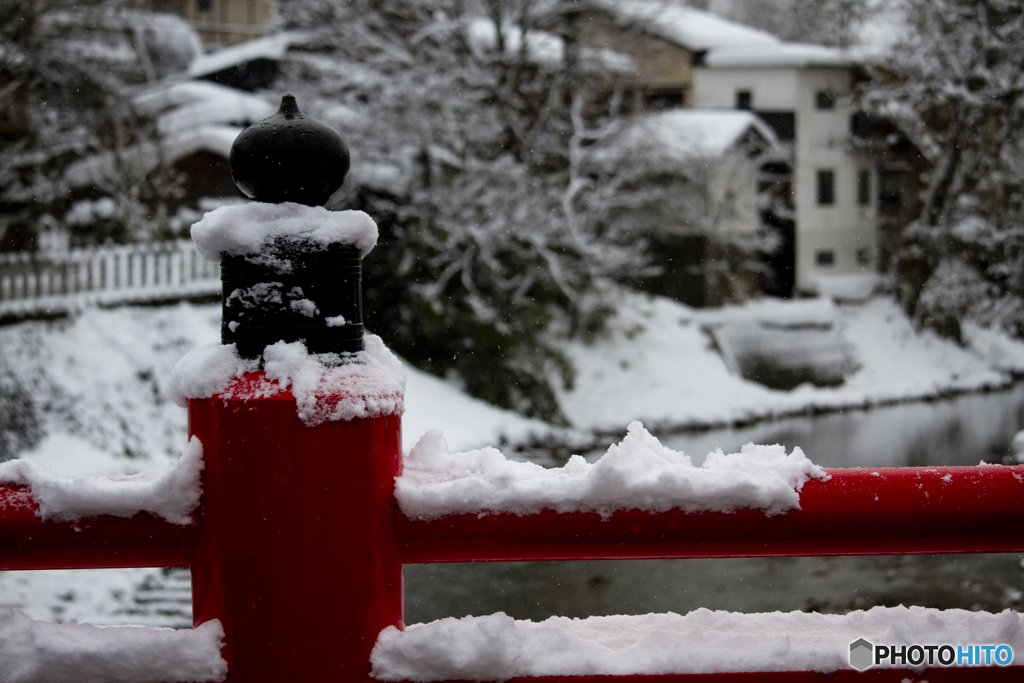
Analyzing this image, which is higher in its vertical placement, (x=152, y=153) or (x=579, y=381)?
(x=152, y=153)

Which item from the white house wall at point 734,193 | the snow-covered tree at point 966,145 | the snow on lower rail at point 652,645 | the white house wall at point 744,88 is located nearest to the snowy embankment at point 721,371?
the snow-covered tree at point 966,145

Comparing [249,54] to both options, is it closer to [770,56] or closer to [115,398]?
[115,398]

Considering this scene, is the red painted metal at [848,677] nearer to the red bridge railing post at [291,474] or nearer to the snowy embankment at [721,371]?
the red bridge railing post at [291,474]

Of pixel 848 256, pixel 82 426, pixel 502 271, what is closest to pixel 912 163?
pixel 848 256

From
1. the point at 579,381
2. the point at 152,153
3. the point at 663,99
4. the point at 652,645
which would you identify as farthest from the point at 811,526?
the point at 663,99

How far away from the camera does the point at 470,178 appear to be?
1106cm

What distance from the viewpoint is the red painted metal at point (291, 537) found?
0.94 m

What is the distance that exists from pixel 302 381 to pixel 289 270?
13cm

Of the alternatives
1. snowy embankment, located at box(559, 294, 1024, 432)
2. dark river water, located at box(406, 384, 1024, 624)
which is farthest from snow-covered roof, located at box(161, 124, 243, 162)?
dark river water, located at box(406, 384, 1024, 624)

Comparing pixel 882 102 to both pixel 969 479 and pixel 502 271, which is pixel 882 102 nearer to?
pixel 502 271

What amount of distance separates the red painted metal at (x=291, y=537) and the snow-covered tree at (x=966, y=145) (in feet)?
28.1

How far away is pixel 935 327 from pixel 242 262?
12.5 meters

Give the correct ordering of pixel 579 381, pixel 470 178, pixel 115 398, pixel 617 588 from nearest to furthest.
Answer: pixel 617 588 < pixel 115 398 < pixel 470 178 < pixel 579 381

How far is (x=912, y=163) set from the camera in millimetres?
13172
